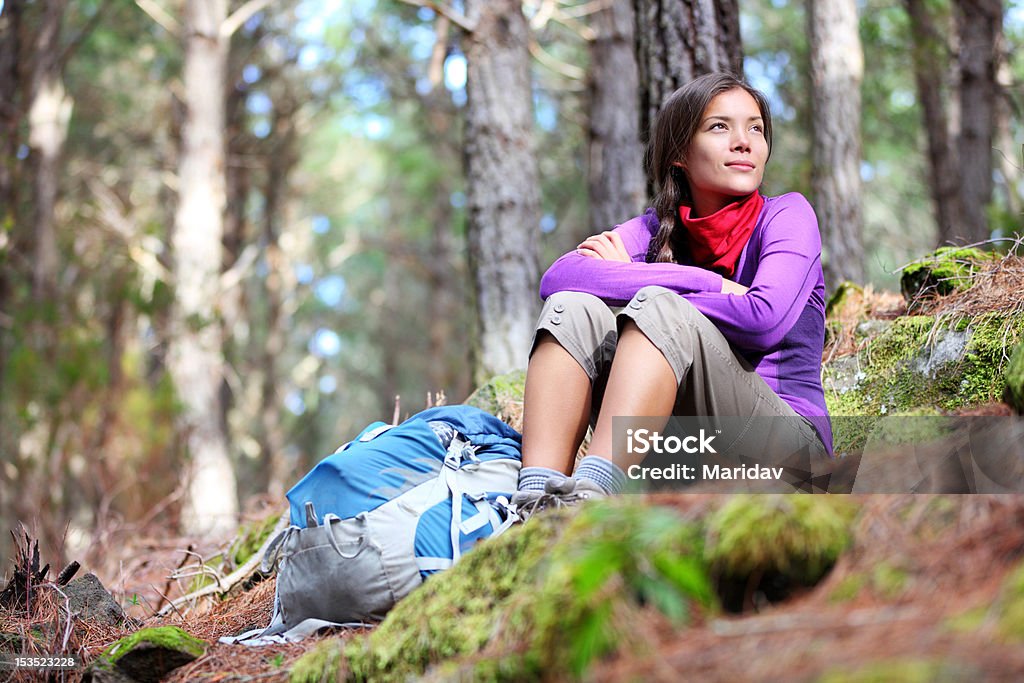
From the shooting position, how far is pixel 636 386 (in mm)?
2246

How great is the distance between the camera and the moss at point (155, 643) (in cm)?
220

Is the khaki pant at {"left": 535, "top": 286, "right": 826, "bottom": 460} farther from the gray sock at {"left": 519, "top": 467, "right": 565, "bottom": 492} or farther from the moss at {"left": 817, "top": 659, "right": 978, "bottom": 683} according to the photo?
the moss at {"left": 817, "top": 659, "right": 978, "bottom": 683}

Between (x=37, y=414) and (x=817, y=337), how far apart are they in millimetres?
6698

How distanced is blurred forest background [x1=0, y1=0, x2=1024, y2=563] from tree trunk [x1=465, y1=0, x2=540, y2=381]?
1 cm

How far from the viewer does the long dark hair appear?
114 inches

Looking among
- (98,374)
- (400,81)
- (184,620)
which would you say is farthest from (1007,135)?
(184,620)

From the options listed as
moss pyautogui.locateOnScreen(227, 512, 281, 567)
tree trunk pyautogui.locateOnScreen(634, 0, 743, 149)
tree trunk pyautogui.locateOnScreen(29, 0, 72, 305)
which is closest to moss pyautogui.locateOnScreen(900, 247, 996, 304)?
tree trunk pyautogui.locateOnScreen(634, 0, 743, 149)

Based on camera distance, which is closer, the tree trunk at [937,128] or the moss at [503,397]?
the moss at [503,397]

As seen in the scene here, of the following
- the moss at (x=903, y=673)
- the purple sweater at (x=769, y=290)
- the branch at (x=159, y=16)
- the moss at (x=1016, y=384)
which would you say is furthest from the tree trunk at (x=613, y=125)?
the moss at (x=903, y=673)

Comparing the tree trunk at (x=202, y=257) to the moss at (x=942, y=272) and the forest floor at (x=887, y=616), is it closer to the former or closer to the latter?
the moss at (x=942, y=272)

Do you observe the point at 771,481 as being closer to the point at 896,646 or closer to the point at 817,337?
the point at 817,337

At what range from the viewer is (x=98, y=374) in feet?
24.6

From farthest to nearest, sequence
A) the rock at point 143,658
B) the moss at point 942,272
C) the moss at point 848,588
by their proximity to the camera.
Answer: the moss at point 942,272
the rock at point 143,658
the moss at point 848,588

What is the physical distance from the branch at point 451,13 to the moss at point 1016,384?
391 cm
